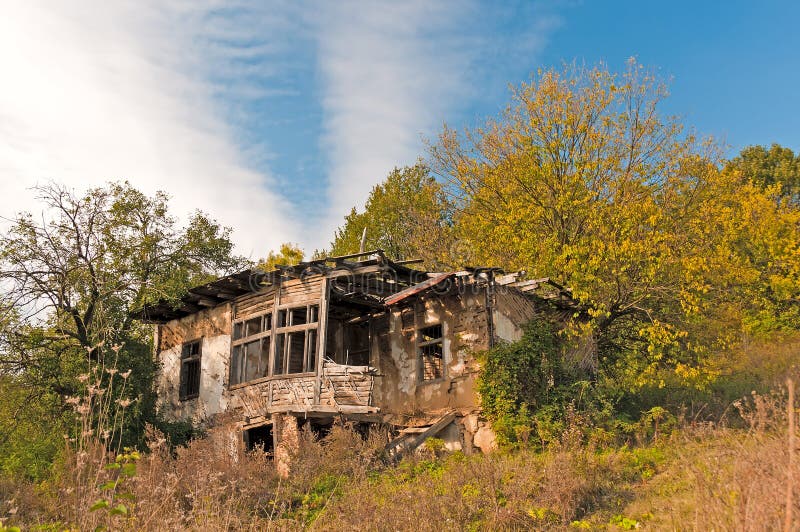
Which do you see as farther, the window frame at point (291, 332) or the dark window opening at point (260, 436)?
the dark window opening at point (260, 436)

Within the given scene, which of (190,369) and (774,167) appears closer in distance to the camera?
(190,369)

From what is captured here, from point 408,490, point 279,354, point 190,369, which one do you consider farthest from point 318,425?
point 408,490

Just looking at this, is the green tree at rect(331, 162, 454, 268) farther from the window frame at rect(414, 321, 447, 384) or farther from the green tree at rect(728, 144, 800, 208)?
the green tree at rect(728, 144, 800, 208)

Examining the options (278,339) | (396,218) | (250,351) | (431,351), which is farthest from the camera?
(396,218)

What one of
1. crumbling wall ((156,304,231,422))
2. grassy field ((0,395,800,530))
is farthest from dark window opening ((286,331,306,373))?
grassy field ((0,395,800,530))

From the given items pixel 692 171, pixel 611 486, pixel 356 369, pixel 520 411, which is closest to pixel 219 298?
pixel 356 369

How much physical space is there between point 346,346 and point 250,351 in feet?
8.99

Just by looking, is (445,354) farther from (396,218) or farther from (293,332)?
(396,218)

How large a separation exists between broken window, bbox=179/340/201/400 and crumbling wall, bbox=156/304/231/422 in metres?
0.15

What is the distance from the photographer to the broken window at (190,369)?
1920cm

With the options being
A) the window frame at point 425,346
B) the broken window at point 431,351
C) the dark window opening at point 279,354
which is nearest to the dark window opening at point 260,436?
the dark window opening at point 279,354

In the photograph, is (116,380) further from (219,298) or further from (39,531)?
(39,531)

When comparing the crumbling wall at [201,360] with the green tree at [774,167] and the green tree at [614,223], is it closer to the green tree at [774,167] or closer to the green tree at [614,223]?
the green tree at [614,223]

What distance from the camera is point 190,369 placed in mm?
19578
